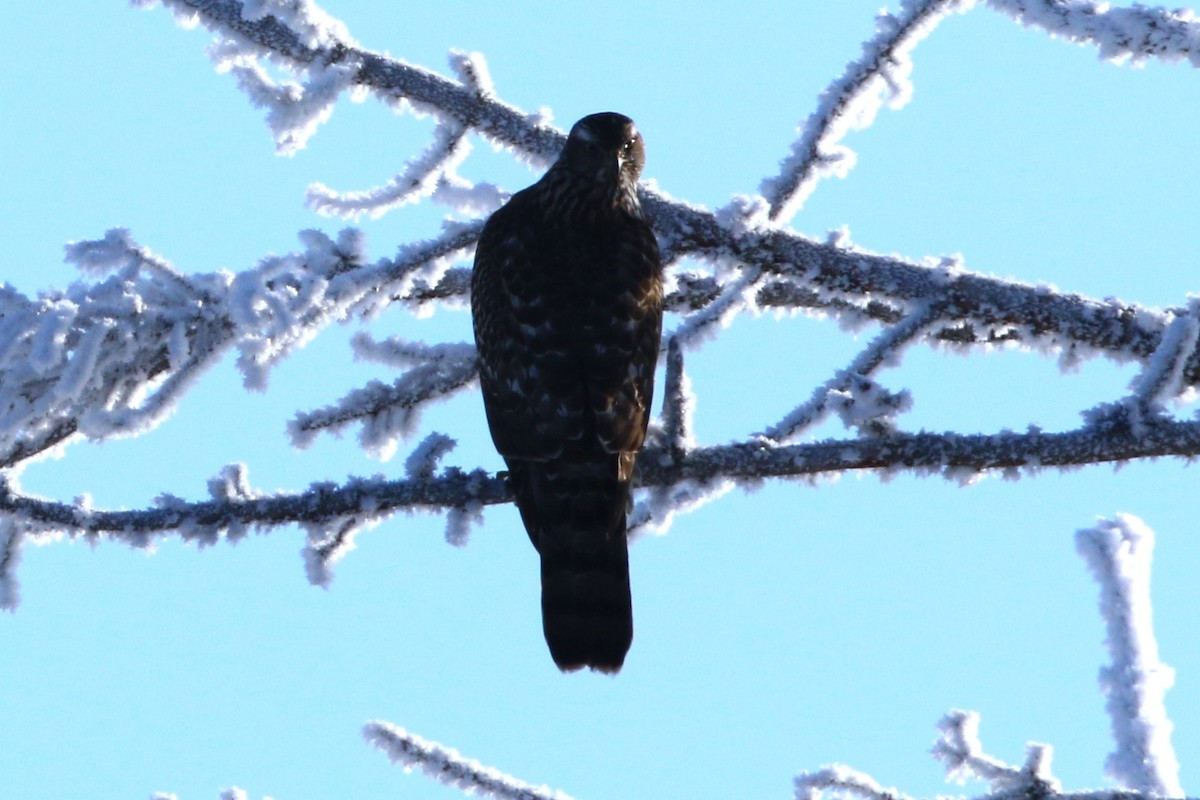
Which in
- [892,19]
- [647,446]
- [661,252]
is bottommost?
[647,446]

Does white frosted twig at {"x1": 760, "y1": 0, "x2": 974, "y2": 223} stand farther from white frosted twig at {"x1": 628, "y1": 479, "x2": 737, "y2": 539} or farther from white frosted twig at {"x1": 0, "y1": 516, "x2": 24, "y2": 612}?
white frosted twig at {"x1": 0, "y1": 516, "x2": 24, "y2": 612}

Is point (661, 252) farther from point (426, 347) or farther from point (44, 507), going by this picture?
point (44, 507)

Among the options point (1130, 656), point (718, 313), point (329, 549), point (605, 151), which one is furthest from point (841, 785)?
point (605, 151)

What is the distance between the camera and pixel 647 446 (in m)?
5.02

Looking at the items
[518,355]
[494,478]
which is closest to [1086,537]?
[494,478]

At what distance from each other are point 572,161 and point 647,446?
180 cm

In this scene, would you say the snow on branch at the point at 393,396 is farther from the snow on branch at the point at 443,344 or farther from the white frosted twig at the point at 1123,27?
the white frosted twig at the point at 1123,27

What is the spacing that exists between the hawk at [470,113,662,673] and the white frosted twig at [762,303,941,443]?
614mm

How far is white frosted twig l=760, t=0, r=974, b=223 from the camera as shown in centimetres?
546

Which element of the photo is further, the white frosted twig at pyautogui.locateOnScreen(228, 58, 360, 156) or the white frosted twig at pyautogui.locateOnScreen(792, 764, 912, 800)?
the white frosted twig at pyautogui.locateOnScreen(228, 58, 360, 156)

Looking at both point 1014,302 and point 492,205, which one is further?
point 492,205

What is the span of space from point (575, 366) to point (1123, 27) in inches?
85.6

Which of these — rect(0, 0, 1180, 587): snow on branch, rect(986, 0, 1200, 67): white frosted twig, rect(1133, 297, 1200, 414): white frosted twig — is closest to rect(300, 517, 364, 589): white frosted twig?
rect(0, 0, 1180, 587): snow on branch

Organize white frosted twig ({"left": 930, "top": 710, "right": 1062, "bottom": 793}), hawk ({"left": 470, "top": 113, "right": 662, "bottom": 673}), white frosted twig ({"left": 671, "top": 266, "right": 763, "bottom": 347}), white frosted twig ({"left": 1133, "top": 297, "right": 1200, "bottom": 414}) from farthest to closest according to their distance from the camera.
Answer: white frosted twig ({"left": 671, "top": 266, "right": 763, "bottom": 347}), hawk ({"left": 470, "top": 113, "right": 662, "bottom": 673}), white frosted twig ({"left": 1133, "top": 297, "right": 1200, "bottom": 414}), white frosted twig ({"left": 930, "top": 710, "right": 1062, "bottom": 793})
